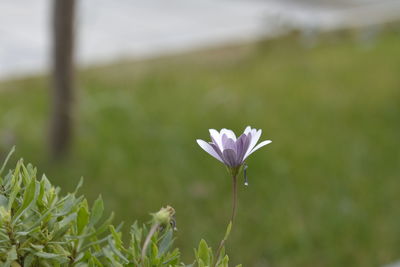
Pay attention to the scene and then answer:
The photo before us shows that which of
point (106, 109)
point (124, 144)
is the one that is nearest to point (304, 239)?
point (124, 144)

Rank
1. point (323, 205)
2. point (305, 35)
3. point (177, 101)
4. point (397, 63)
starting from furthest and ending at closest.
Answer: point (305, 35) < point (397, 63) < point (177, 101) < point (323, 205)

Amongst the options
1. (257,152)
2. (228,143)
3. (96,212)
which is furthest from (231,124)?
(228,143)

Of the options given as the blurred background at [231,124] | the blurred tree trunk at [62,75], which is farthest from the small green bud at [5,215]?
the blurred tree trunk at [62,75]

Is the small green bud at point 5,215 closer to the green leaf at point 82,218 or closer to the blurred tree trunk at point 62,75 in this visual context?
the green leaf at point 82,218

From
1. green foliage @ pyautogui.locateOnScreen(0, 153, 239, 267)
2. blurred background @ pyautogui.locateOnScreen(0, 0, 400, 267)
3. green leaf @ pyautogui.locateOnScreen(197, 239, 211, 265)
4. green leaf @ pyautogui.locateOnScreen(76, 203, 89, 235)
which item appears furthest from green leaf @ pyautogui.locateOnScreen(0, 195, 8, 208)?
blurred background @ pyautogui.locateOnScreen(0, 0, 400, 267)

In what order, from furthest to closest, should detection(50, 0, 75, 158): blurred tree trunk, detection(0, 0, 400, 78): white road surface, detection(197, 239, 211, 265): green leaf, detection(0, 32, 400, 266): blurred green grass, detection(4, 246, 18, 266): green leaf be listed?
detection(0, 0, 400, 78): white road surface → detection(50, 0, 75, 158): blurred tree trunk → detection(0, 32, 400, 266): blurred green grass → detection(197, 239, 211, 265): green leaf → detection(4, 246, 18, 266): green leaf

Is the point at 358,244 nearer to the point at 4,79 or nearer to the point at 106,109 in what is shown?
the point at 106,109

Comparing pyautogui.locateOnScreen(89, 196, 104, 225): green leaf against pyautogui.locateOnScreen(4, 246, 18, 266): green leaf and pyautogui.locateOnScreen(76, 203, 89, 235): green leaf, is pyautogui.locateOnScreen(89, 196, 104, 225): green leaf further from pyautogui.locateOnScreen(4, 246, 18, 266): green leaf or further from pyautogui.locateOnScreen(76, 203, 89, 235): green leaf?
pyautogui.locateOnScreen(4, 246, 18, 266): green leaf
